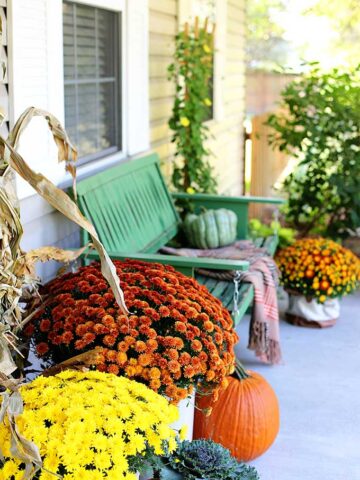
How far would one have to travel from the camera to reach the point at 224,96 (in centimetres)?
775

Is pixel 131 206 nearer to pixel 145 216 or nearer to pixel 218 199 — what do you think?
pixel 145 216

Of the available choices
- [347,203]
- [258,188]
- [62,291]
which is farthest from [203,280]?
[258,188]

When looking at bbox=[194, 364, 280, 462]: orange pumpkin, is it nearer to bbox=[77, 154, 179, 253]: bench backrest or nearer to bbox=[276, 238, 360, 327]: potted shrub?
bbox=[77, 154, 179, 253]: bench backrest

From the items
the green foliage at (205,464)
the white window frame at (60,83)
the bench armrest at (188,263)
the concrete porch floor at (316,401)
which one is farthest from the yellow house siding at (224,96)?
the green foliage at (205,464)

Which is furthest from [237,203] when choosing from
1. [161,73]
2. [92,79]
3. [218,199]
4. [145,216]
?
[92,79]

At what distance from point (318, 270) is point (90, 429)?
10.7ft

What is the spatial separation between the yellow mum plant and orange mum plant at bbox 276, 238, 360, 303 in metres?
2.89

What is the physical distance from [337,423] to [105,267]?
1905 mm

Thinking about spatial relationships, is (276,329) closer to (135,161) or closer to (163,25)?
(135,161)

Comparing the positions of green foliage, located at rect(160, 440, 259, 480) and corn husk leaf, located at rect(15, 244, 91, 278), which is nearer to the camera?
green foliage, located at rect(160, 440, 259, 480)

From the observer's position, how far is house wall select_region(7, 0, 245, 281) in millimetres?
3592

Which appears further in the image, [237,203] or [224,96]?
[224,96]

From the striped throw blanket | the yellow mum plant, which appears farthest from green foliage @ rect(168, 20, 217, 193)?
the yellow mum plant

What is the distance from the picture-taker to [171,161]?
5.96 metres
